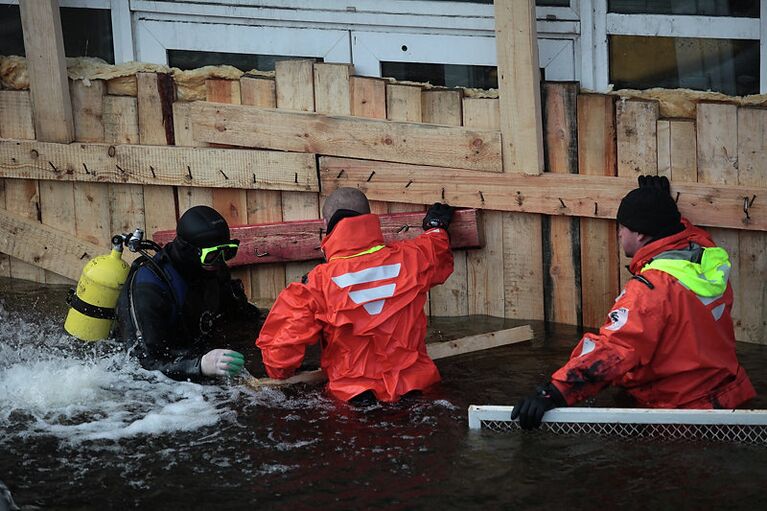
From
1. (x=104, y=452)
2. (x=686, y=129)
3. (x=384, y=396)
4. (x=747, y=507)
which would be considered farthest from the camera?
(x=686, y=129)

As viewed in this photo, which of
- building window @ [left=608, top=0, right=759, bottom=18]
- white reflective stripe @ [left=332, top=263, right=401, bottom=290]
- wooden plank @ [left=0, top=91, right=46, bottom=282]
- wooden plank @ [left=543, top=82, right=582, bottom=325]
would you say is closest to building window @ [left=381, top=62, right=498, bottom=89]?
wooden plank @ [left=543, top=82, right=582, bottom=325]

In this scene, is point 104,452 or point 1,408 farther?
point 1,408

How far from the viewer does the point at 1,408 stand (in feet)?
21.3

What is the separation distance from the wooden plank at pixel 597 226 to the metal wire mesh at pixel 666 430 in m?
1.88

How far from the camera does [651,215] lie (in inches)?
226

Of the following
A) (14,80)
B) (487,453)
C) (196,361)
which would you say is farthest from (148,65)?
(487,453)

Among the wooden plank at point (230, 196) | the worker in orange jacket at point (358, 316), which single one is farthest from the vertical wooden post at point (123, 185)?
the worker in orange jacket at point (358, 316)

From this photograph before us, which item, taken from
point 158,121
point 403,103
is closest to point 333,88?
point 403,103

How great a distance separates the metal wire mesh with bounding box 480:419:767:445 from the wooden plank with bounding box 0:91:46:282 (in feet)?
15.1

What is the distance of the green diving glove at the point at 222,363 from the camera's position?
646 centimetres

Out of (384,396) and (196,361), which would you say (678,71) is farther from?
(196,361)

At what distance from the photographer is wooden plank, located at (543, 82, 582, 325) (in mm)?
7305

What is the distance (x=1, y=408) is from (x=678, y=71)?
187 inches

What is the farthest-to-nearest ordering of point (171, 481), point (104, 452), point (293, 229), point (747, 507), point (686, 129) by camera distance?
point (293, 229) → point (686, 129) → point (104, 452) → point (171, 481) → point (747, 507)
